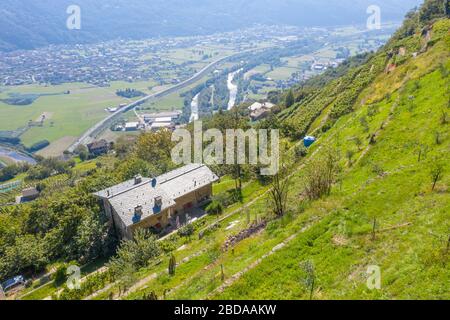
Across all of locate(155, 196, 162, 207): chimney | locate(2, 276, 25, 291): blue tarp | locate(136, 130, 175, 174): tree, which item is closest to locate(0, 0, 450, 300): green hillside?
locate(2, 276, 25, 291): blue tarp

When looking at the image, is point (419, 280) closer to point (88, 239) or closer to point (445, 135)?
point (445, 135)

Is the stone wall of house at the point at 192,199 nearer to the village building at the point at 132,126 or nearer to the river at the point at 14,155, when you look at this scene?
the river at the point at 14,155

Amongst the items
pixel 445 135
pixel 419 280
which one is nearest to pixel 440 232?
pixel 419 280

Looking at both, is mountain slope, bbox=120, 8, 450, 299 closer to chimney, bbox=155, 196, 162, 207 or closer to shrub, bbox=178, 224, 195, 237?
shrub, bbox=178, 224, 195, 237

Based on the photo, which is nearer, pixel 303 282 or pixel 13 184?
pixel 303 282

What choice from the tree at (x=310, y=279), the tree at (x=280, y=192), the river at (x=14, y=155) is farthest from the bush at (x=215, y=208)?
the river at (x=14, y=155)

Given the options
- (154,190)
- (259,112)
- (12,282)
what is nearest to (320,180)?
(154,190)

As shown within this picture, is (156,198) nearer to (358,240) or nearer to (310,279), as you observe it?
(358,240)
